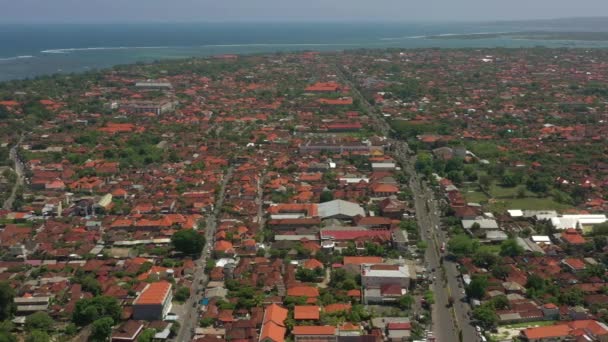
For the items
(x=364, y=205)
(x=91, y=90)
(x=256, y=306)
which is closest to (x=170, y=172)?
(x=364, y=205)

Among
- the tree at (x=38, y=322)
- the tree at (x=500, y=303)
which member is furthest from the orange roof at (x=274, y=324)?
the tree at (x=500, y=303)

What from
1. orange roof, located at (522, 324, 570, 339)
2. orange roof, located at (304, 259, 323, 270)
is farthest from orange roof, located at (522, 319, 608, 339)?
orange roof, located at (304, 259, 323, 270)

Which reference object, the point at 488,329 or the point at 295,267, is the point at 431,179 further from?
the point at 488,329

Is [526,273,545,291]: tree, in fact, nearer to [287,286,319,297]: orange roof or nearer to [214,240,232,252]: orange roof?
[287,286,319,297]: orange roof

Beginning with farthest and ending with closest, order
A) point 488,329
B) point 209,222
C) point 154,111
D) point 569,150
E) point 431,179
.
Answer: point 154,111, point 569,150, point 431,179, point 209,222, point 488,329

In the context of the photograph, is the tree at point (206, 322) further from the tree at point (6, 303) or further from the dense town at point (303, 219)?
the tree at point (6, 303)
